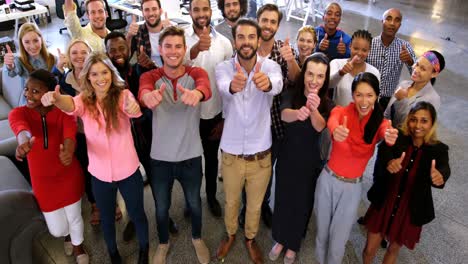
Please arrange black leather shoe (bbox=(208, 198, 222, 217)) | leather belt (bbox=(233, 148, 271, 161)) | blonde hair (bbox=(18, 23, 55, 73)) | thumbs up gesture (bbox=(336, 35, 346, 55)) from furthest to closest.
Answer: thumbs up gesture (bbox=(336, 35, 346, 55)), black leather shoe (bbox=(208, 198, 222, 217)), blonde hair (bbox=(18, 23, 55, 73)), leather belt (bbox=(233, 148, 271, 161))

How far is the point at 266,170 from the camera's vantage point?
7.80ft

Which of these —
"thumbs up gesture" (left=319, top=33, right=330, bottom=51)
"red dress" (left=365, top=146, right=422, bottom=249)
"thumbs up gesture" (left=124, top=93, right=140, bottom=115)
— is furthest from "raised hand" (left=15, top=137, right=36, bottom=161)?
"thumbs up gesture" (left=319, top=33, right=330, bottom=51)

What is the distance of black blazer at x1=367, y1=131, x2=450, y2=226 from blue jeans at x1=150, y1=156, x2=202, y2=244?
3.65 feet

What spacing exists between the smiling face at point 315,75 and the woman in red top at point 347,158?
0.17 meters

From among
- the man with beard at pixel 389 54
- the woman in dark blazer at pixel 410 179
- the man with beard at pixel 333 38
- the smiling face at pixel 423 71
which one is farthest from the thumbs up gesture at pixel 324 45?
the woman in dark blazer at pixel 410 179

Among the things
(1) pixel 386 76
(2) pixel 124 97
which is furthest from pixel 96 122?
(1) pixel 386 76

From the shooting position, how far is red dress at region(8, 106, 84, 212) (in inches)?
85.9

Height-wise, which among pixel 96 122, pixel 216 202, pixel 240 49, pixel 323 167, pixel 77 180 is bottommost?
pixel 216 202

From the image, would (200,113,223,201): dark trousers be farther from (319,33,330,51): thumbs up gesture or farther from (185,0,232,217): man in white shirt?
(319,33,330,51): thumbs up gesture

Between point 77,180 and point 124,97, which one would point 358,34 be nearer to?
point 124,97

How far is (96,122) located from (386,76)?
91.1 inches

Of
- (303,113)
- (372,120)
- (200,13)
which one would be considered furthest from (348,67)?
(200,13)

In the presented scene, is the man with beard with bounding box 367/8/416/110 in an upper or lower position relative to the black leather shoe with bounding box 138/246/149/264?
upper

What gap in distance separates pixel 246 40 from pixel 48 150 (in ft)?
4.38
